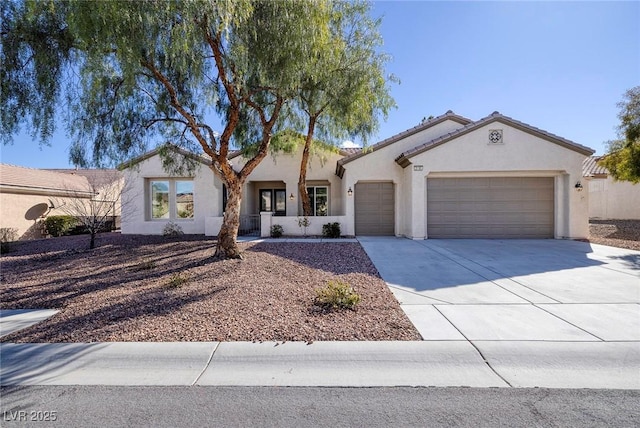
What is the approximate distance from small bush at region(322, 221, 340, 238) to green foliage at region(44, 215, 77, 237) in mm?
14263

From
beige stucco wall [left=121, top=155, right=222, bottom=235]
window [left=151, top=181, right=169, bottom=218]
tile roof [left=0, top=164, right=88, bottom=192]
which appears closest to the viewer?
beige stucco wall [left=121, top=155, right=222, bottom=235]

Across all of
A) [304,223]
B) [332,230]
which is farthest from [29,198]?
[332,230]

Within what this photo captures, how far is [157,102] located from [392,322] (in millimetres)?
8653

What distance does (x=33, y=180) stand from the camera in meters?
18.6

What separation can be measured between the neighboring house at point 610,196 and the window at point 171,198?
25615 millimetres

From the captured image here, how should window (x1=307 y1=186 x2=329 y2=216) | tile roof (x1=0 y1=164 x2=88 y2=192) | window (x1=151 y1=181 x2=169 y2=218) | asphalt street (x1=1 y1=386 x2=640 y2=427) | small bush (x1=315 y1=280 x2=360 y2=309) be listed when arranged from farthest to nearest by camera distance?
window (x1=307 y1=186 x2=329 y2=216) < window (x1=151 y1=181 x2=169 y2=218) < tile roof (x1=0 y1=164 x2=88 y2=192) < small bush (x1=315 y1=280 x2=360 y2=309) < asphalt street (x1=1 y1=386 x2=640 y2=427)

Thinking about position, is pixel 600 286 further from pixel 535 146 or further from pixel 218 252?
pixel 218 252

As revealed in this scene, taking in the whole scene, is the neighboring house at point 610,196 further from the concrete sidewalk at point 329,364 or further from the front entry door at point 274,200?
the concrete sidewalk at point 329,364

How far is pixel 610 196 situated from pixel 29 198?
37646 mm

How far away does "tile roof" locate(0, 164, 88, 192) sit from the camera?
55.5ft

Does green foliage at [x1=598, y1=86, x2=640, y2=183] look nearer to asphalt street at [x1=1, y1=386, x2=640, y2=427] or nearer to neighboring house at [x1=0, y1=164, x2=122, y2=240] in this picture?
asphalt street at [x1=1, y1=386, x2=640, y2=427]

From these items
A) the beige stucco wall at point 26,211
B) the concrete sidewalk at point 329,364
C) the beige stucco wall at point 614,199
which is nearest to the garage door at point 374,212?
the concrete sidewalk at point 329,364

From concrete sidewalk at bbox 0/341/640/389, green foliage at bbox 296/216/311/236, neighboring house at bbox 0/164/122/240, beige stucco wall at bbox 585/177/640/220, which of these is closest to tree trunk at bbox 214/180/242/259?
concrete sidewalk at bbox 0/341/640/389

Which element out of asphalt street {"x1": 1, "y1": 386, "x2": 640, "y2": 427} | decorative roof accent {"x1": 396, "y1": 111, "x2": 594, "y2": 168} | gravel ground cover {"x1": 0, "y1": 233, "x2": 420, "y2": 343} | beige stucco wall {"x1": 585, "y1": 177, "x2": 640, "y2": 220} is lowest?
asphalt street {"x1": 1, "y1": 386, "x2": 640, "y2": 427}
